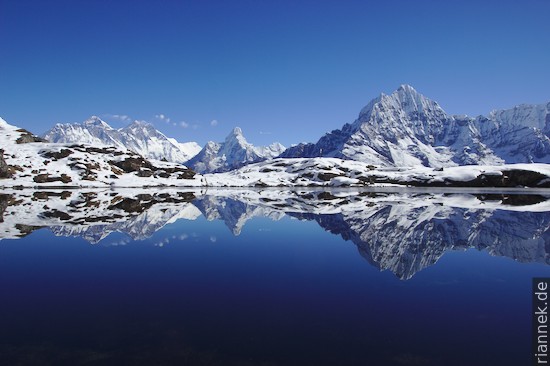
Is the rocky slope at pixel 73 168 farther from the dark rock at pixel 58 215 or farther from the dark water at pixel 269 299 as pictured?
the dark water at pixel 269 299

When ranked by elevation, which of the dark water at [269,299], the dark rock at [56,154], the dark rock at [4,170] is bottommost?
the dark water at [269,299]

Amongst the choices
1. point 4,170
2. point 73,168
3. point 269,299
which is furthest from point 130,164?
point 269,299

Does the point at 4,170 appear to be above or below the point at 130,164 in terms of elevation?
below

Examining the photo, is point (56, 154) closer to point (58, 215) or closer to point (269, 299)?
point (58, 215)

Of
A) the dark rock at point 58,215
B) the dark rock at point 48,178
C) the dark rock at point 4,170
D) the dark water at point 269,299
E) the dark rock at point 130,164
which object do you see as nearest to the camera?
the dark water at point 269,299

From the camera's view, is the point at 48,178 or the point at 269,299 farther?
the point at 48,178

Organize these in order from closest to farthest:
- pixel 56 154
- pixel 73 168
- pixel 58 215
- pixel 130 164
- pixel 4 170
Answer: pixel 58 215 → pixel 4 170 → pixel 73 168 → pixel 56 154 → pixel 130 164

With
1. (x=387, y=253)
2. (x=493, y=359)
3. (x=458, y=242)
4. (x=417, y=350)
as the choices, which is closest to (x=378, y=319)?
(x=417, y=350)

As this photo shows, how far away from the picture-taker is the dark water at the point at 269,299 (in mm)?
10680

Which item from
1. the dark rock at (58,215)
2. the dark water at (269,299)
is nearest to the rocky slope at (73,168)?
the dark rock at (58,215)

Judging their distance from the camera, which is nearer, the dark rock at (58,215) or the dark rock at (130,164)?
the dark rock at (58,215)

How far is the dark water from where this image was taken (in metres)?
10.7

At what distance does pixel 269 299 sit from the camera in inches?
613

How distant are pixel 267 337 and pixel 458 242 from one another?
24234mm
